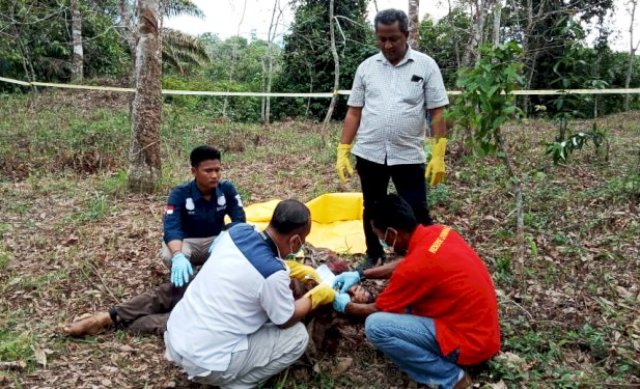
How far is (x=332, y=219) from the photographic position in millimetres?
5004

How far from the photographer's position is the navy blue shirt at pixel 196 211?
137 inches

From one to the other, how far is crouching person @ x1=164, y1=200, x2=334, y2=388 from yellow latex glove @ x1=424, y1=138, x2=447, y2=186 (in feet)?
4.70

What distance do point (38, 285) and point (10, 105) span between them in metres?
8.61

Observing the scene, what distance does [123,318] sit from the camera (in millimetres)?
3266

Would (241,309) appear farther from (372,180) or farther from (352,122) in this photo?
(352,122)

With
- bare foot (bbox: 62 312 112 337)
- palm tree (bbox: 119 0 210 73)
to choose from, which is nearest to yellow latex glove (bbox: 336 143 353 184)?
bare foot (bbox: 62 312 112 337)

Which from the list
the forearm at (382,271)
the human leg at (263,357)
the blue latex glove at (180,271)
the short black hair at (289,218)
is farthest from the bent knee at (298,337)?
the blue latex glove at (180,271)

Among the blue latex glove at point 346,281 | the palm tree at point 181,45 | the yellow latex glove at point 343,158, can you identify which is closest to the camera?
the blue latex glove at point 346,281

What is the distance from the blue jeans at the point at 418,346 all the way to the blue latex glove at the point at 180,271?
1230 mm

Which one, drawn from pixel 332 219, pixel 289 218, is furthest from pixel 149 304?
pixel 332 219

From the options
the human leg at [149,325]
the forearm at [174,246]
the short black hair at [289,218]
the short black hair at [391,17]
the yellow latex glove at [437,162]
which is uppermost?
the short black hair at [391,17]

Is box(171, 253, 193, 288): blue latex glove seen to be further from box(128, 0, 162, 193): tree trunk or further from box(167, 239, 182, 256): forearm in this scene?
box(128, 0, 162, 193): tree trunk

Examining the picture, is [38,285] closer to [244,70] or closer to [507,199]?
[507,199]

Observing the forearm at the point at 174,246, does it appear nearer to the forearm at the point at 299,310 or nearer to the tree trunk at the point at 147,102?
the forearm at the point at 299,310
